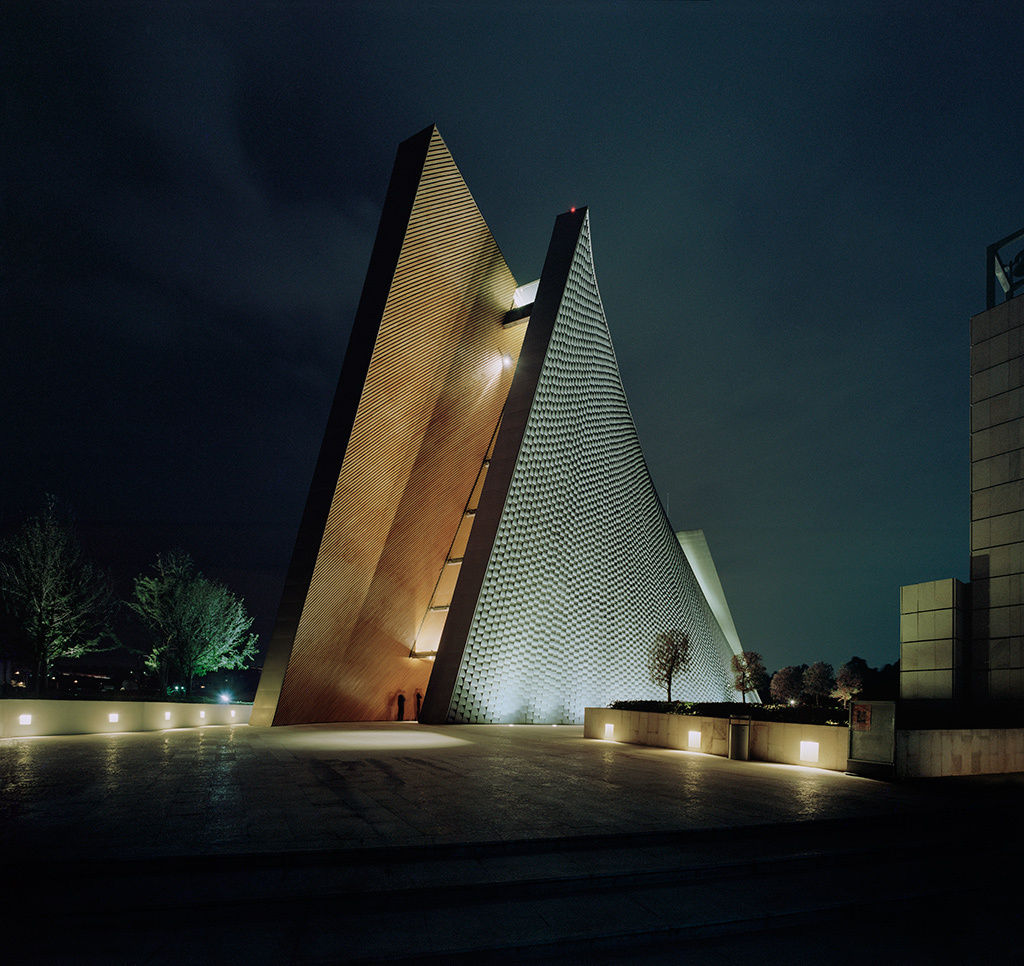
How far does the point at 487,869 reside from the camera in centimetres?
385

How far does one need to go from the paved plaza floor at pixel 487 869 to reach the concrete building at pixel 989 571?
17.1 ft

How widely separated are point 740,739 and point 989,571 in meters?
5.35

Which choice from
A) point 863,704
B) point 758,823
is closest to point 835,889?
point 758,823

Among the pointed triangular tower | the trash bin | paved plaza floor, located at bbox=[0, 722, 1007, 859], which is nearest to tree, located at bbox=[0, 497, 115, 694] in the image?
paved plaza floor, located at bbox=[0, 722, 1007, 859]

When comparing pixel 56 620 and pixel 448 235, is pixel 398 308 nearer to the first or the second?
pixel 448 235

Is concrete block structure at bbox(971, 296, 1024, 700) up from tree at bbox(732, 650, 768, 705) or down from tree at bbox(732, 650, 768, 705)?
up

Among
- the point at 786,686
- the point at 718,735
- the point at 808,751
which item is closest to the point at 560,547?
the point at 718,735

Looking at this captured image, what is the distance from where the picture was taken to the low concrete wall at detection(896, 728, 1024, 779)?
25.9ft

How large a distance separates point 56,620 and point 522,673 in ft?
38.2

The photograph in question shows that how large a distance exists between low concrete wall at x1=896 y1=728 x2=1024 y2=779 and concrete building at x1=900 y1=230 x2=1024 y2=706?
174 centimetres

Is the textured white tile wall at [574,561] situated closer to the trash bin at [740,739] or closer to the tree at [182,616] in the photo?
the trash bin at [740,739]

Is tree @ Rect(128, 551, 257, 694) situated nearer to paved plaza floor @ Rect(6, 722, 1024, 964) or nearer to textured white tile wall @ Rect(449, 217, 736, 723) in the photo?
textured white tile wall @ Rect(449, 217, 736, 723)

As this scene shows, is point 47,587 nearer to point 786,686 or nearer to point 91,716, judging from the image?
point 91,716

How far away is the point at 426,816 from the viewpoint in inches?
185
